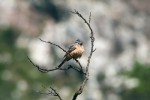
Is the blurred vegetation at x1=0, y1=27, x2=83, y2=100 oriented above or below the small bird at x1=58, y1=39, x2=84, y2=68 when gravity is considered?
above

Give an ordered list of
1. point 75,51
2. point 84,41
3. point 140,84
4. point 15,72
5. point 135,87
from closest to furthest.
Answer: point 75,51, point 84,41, point 15,72, point 135,87, point 140,84

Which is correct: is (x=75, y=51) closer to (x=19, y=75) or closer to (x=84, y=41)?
(x=84, y=41)

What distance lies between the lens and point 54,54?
138 metres

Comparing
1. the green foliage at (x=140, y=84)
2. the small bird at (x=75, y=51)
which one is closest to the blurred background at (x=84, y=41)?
the green foliage at (x=140, y=84)

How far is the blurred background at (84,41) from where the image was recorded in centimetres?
13500

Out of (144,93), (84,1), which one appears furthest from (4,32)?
(144,93)

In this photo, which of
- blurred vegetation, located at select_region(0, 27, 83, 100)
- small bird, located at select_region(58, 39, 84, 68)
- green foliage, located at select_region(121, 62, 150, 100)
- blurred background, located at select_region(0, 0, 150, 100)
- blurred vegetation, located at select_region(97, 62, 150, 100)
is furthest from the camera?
blurred background, located at select_region(0, 0, 150, 100)

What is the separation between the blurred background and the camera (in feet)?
443

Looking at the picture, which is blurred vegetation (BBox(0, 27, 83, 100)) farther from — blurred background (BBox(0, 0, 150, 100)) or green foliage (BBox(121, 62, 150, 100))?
green foliage (BBox(121, 62, 150, 100))

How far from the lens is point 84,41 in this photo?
439 ft

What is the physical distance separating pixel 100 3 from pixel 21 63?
1893cm

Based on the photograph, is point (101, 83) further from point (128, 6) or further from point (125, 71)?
point (128, 6)

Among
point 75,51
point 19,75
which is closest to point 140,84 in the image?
point 19,75

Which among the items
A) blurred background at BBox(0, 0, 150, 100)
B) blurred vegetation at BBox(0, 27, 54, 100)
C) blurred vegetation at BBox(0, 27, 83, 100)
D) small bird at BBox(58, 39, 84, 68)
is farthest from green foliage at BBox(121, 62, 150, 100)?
small bird at BBox(58, 39, 84, 68)
